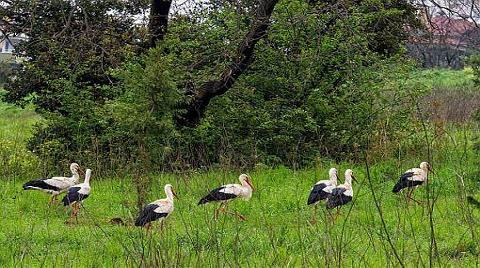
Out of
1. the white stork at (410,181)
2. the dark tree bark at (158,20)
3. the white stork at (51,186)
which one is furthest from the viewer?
the dark tree bark at (158,20)

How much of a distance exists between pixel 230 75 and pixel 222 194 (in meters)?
5.22

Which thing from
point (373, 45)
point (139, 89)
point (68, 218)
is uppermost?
point (373, 45)

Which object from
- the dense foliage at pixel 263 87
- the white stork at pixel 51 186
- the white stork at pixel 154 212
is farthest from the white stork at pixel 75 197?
the dense foliage at pixel 263 87

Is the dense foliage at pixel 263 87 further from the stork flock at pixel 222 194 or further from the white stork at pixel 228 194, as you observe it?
the white stork at pixel 228 194

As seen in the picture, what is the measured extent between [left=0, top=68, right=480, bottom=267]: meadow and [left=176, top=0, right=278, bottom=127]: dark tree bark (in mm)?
1865

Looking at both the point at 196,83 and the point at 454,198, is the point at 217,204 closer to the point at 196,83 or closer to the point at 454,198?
the point at 454,198

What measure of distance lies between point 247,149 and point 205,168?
201cm

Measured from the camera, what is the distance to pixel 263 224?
29.8 ft

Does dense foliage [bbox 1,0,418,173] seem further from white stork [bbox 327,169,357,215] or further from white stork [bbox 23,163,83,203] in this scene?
white stork [bbox 327,169,357,215]

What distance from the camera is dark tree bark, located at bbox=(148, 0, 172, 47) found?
15.1m

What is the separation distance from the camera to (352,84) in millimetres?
15180

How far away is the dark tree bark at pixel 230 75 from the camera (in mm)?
14227

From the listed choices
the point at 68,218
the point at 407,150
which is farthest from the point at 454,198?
the point at 68,218

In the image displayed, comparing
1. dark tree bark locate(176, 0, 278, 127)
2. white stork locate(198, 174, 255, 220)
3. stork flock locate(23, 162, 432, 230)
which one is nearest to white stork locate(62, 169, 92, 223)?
stork flock locate(23, 162, 432, 230)
